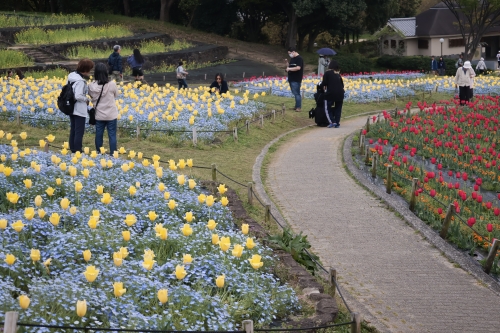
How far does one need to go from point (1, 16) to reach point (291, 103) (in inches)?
766

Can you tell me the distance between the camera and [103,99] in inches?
523

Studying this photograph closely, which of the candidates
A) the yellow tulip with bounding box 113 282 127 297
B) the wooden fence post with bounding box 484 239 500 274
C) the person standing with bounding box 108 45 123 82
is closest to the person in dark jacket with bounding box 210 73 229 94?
the person standing with bounding box 108 45 123 82

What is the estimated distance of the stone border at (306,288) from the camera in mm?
6730

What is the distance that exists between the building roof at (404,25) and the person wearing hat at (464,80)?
34341 millimetres

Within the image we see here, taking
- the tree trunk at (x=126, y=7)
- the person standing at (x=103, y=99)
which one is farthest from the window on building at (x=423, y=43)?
the person standing at (x=103, y=99)

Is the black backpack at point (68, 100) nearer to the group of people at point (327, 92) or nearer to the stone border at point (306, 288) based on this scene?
the stone border at point (306, 288)

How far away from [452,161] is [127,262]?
999 cm

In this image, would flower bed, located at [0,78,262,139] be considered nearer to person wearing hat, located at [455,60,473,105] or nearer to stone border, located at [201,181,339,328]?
person wearing hat, located at [455,60,473,105]

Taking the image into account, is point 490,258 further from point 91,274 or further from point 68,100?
point 68,100

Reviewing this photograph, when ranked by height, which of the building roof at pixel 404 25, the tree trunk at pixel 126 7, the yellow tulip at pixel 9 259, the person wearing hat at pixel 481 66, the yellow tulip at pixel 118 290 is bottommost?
the yellow tulip at pixel 118 290

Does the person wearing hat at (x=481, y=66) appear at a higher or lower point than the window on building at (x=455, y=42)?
lower

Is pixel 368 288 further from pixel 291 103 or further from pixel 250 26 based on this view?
pixel 250 26

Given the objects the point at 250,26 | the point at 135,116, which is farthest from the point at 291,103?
the point at 250,26

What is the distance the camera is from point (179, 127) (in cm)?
1683
